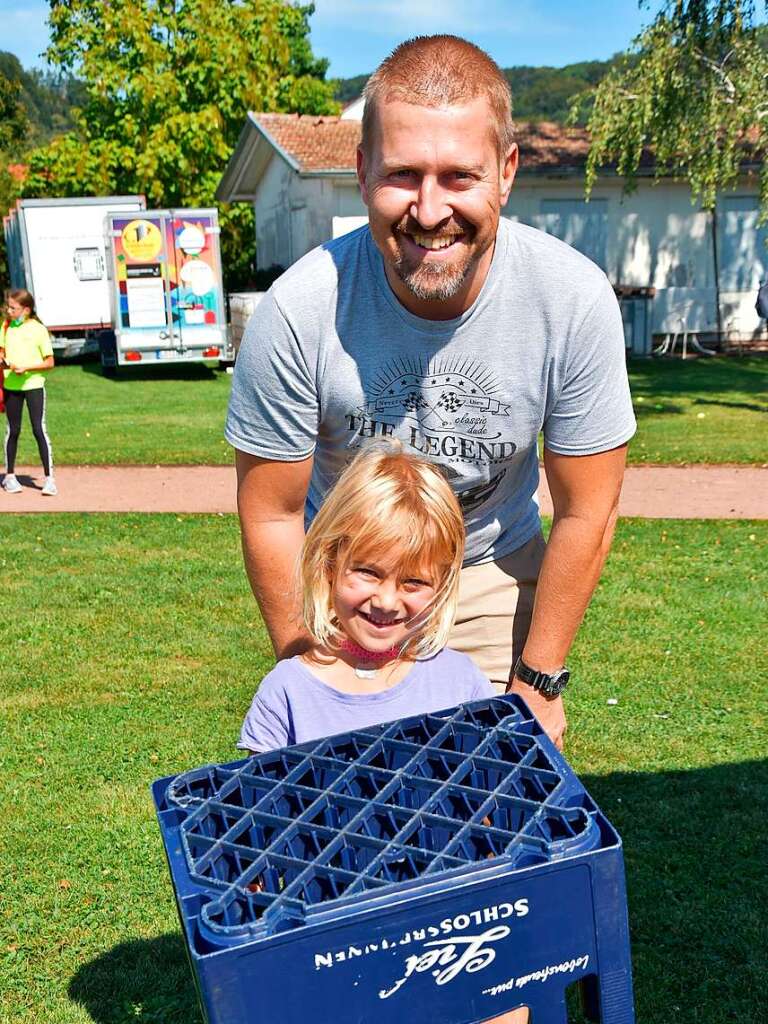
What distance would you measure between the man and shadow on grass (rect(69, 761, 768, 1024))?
1162 mm

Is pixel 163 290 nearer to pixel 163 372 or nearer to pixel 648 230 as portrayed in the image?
pixel 163 372

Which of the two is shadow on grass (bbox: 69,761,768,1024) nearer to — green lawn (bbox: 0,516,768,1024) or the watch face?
green lawn (bbox: 0,516,768,1024)

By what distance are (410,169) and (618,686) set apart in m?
3.79

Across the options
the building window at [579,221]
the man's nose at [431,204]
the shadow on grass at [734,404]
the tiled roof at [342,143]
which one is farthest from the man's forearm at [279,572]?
the building window at [579,221]

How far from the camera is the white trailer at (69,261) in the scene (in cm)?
2342

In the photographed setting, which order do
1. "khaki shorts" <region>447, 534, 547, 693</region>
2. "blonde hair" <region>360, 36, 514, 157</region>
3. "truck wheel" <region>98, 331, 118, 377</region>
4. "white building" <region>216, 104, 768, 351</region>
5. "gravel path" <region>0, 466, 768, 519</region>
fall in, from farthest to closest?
"white building" <region>216, 104, 768, 351</region> < "truck wheel" <region>98, 331, 118, 377</region> < "gravel path" <region>0, 466, 768, 519</region> < "khaki shorts" <region>447, 534, 547, 693</region> < "blonde hair" <region>360, 36, 514, 157</region>

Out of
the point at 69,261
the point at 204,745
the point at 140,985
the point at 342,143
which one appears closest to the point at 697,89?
the point at 342,143

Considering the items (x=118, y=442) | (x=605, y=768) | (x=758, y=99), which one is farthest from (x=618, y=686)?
(x=758, y=99)

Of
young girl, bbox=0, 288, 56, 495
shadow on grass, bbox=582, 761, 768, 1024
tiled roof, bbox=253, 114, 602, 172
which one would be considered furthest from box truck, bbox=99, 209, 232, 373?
shadow on grass, bbox=582, 761, 768, 1024

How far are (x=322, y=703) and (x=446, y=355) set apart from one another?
80 cm

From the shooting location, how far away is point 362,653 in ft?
8.09

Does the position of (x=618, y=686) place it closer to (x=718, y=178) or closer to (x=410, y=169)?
(x=410, y=169)

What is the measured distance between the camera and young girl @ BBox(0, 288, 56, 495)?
10.4m

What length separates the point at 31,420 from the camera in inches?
415
